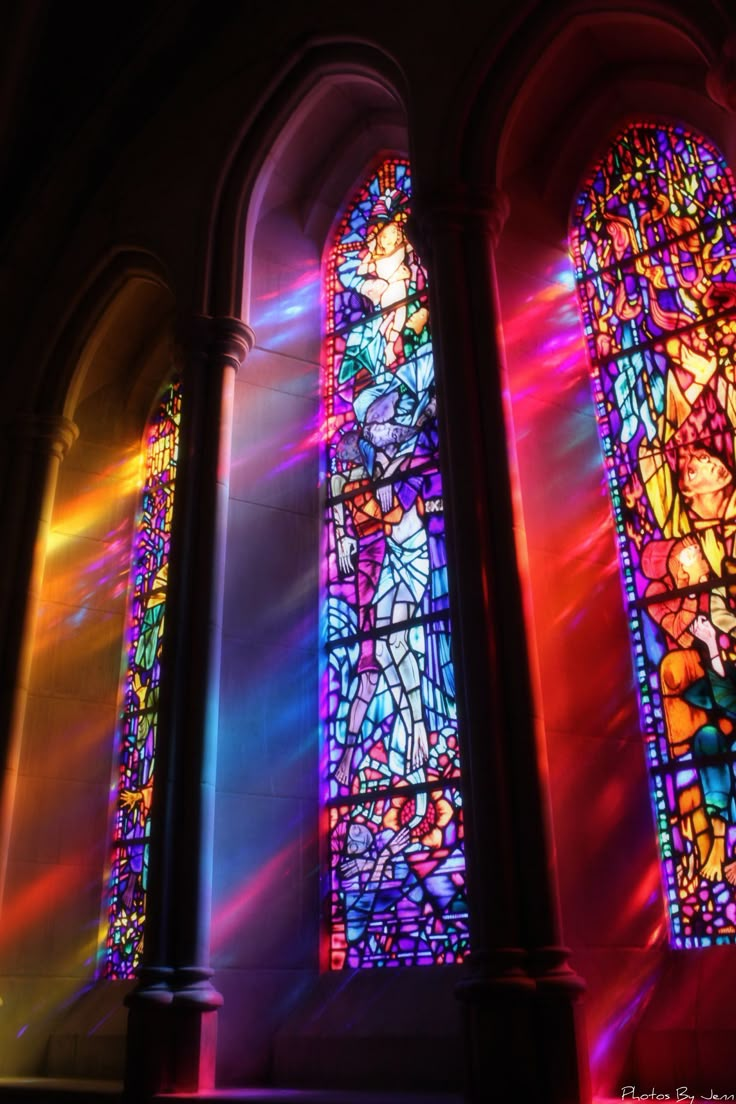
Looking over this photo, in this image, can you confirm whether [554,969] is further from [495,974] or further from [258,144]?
[258,144]

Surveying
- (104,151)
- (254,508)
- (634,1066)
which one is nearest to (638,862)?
(634,1066)

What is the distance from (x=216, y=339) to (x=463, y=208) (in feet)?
5.83

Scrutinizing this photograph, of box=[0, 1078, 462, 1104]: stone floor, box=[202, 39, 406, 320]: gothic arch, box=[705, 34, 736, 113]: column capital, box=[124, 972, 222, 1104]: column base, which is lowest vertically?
box=[0, 1078, 462, 1104]: stone floor

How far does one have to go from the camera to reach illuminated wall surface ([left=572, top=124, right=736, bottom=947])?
4.12 metres

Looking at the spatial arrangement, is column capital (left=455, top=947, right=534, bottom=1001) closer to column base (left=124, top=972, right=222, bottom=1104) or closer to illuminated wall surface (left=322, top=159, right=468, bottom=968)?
illuminated wall surface (left=322, top=159, right=468, bottom=968)

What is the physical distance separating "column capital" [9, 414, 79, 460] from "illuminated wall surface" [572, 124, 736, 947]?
3.71m

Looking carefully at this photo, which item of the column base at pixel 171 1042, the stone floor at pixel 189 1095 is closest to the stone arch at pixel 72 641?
the stone floor at pixel 189 1095

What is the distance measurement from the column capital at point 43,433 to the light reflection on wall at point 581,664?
346 centimetres

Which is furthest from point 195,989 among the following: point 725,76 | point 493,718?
point 725,76

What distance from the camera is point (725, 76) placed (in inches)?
156

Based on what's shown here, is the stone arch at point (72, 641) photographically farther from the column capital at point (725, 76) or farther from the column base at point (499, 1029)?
the column capital at point (725, 76)

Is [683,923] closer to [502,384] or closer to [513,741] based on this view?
[513,741]

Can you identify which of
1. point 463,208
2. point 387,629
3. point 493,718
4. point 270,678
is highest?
point 463,208

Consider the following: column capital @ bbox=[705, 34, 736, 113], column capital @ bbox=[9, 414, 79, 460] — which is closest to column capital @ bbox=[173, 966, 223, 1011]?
column capital @ bbox=[9, 414, 79, 460]
